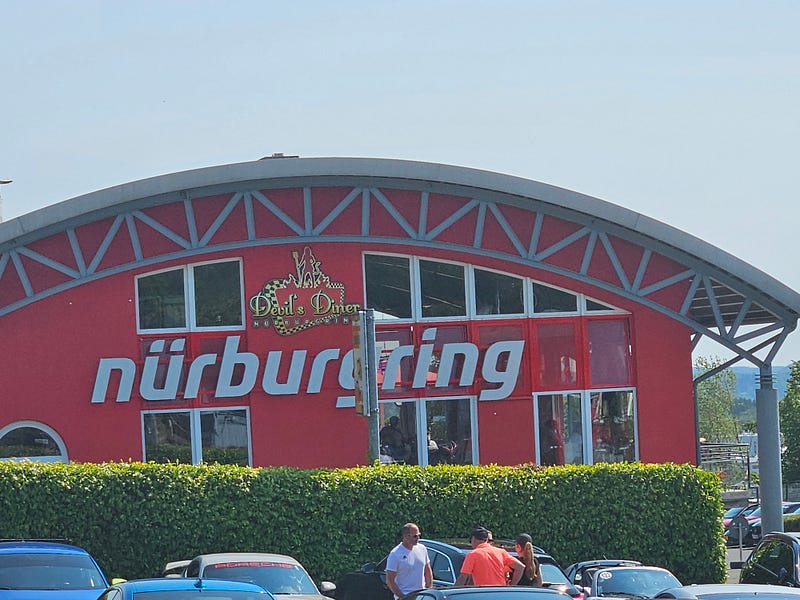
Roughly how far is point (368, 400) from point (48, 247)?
24.0 feet

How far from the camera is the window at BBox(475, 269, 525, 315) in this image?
26.4 m

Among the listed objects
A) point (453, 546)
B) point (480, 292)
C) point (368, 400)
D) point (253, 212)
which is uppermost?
point (253, 212)

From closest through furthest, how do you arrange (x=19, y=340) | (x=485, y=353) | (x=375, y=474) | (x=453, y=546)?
1. (x=453, y=546)
2. (x=375, y=474)
3. (x=19, y=340)
4. (x=485, y=353)

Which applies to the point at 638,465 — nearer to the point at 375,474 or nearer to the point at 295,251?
the point at 375,474

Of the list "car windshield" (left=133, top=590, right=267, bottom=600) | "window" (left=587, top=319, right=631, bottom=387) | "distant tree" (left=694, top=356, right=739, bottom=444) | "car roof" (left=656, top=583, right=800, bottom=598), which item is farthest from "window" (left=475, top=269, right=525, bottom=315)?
"distant tree" (left=694, top=356, right=739, bottom=444)

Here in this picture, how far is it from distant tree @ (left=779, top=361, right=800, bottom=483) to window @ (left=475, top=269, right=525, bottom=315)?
146ft

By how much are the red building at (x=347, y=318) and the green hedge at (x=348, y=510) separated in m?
3.91

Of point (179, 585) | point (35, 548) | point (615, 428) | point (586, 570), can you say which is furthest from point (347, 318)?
point (179, 585)

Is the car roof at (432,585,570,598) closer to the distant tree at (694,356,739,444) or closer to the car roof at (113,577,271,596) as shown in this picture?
the car roof at (113,577,271,596)

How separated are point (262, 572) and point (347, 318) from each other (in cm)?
1031

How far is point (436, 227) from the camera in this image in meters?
26.0

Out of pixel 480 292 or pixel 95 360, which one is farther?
pixel 480 292

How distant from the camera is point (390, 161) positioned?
2516 cm

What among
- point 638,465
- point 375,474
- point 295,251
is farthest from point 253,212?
point 638,465
